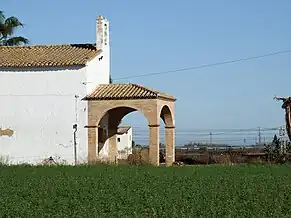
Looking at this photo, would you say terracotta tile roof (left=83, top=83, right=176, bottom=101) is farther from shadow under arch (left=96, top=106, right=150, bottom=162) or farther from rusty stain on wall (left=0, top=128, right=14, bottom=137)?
rusty stain on wall (left=0, top=128, right=14, bottom=137)

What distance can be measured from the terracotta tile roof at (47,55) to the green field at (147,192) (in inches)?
314

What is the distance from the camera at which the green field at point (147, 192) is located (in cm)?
1293

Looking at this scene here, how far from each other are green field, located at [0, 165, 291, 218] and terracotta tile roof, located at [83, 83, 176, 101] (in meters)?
6.83

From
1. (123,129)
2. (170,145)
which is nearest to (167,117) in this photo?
(170,145)

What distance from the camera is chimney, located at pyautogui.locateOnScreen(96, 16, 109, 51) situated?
33.2 meters

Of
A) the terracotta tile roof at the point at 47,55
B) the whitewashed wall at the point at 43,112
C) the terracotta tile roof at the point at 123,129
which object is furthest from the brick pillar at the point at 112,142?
the terracotta tile roof at the point at 123,129

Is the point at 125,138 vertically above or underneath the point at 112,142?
above

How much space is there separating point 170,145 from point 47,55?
770cm

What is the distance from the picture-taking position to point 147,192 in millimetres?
16328

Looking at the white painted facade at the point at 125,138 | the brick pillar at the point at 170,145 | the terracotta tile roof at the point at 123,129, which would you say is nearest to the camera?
the brick pillar at the point at 170,145

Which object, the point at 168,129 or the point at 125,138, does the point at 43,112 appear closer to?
the point at 168,129

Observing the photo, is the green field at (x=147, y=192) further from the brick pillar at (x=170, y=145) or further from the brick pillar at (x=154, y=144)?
the brick pillar at (x=170, y=145)

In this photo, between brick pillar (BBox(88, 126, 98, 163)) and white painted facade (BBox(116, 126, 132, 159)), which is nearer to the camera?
brick pillar (BBox(88, 126, 98, 163))

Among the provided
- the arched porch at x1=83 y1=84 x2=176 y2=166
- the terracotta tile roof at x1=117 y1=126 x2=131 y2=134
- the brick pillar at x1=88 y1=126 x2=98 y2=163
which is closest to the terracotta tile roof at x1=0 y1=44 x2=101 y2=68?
the arched porch at x1=83 y1=84 x2=176 y2=166
